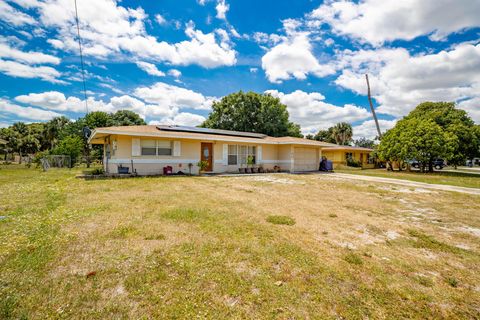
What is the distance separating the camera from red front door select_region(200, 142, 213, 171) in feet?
51.7

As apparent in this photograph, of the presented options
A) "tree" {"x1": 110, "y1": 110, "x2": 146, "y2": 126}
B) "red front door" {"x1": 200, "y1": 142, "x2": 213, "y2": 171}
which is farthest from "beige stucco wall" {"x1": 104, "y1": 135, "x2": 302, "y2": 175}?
"tree" {"x1": 110, "y1": 110, "x2": 146, "y2": 126}

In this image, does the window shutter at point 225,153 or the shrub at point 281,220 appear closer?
the shrub at point 281,220

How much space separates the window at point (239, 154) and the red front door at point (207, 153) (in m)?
1.54

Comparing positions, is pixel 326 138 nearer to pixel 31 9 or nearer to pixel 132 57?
pixel 132 57

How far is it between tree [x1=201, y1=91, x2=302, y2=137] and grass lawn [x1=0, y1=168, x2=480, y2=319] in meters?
26.6

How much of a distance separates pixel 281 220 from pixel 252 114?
2838 cm

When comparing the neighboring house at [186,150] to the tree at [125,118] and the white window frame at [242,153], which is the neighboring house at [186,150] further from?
the tree at [125,118]

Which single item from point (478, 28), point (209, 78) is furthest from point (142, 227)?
point (478, 28)

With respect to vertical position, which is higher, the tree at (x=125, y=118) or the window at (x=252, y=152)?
the tree at (x=125, y=118)

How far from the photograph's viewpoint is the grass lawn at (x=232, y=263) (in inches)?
86.7

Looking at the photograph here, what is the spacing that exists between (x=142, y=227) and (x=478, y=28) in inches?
862

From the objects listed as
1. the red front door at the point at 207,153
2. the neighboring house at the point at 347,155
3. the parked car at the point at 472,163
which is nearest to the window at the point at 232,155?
the red front door at the point at 207,153

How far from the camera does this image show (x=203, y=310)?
2.12 meters

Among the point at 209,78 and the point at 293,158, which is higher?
the point at 209,78
